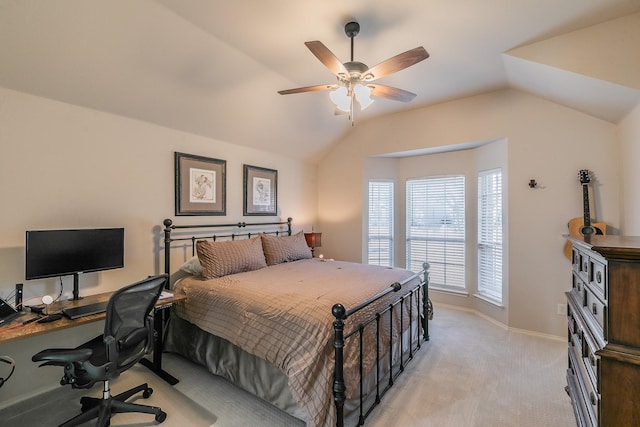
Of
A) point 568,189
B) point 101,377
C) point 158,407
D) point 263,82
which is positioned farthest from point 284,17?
point 568,189

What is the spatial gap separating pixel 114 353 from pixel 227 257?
132 cm

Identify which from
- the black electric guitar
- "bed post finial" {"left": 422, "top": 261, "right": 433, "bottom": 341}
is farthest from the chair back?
the black electric guitar

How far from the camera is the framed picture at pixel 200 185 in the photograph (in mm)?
3195

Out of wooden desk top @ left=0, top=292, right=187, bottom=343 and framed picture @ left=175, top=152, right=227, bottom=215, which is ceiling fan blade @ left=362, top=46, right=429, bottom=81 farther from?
wooden desk top @ left=0, top=292, right=187, bottom=343

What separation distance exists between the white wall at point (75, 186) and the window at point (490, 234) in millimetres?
3816

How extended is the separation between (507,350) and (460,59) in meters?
3.05

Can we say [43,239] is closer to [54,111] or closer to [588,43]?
[54,111]

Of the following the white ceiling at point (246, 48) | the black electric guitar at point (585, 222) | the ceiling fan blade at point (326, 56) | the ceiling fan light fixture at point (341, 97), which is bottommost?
the black electric guitar at point (585, 222)

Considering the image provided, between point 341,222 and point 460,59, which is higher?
point 460,59

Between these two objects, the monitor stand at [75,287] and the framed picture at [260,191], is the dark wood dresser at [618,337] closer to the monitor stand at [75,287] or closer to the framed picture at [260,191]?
the monitor stand at [75,287]

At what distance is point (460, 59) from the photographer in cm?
280

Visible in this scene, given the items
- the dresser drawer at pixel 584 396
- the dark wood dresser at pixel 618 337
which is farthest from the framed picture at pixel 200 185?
the dresser drawer at pixel 584 396

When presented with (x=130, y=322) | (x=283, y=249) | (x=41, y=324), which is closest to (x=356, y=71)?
(x=283, y=249)

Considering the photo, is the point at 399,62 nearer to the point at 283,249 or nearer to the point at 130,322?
the point at 283,249
